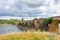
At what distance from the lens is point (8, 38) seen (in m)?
17.4

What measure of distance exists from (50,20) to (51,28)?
5.93ft

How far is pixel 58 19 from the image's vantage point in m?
36.1

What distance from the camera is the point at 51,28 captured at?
122 feet

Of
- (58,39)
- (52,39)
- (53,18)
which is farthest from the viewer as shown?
(53,18)

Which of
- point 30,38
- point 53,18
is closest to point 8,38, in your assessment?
point 30,38

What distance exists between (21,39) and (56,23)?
2108cm

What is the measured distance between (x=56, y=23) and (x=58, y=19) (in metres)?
1.11

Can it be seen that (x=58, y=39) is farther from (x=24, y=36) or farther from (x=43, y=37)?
(x=24, y=36)

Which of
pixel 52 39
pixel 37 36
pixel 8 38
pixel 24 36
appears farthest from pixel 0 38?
pixel 52 39

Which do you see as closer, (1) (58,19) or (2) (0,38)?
(2) (0,38)

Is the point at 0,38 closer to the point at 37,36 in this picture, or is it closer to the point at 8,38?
the point at 8,38

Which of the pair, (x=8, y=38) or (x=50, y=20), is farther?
(x=50, y=20)

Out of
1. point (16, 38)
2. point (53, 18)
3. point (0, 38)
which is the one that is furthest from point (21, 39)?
point (53, 18)

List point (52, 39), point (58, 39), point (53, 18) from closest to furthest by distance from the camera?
point (52, 39), point (58, 39), point (53, 18)
